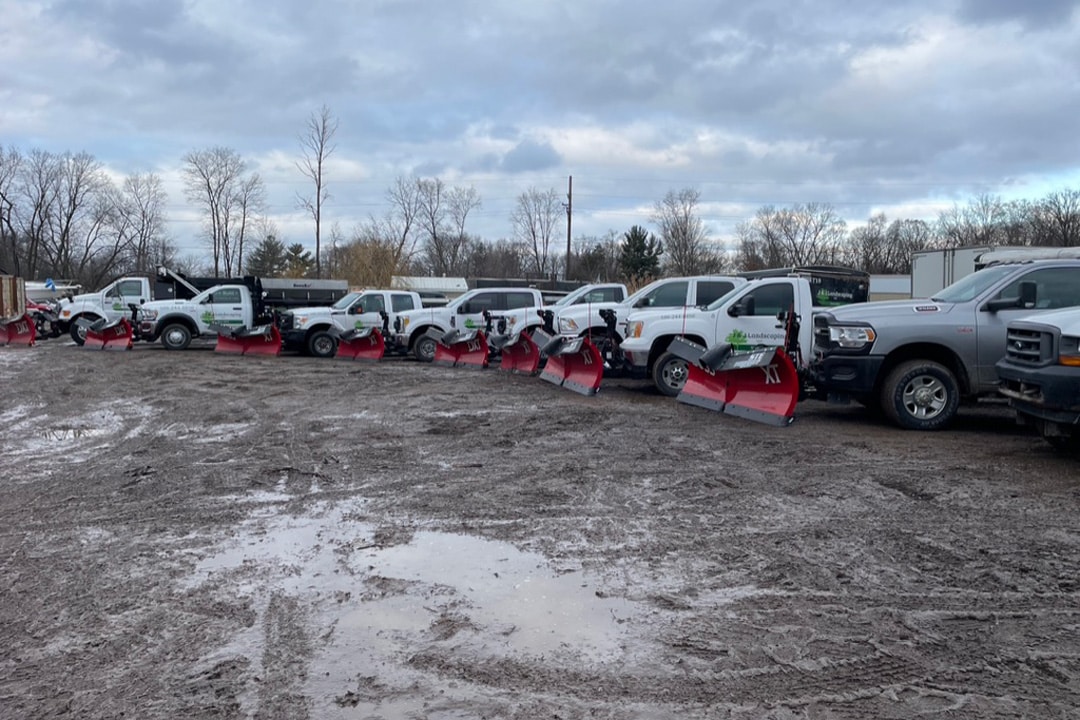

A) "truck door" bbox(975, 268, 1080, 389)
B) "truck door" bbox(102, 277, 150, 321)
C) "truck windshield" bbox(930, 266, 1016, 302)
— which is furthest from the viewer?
"truck door" bbox(102, 277, 150, 321)

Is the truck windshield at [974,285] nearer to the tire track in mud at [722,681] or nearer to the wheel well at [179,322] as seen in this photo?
the tire track in mud at [722,681]

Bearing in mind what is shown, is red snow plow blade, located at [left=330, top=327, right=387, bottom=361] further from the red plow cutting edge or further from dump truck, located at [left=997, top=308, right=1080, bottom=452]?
dump truck, located at [left=997, top=308, right=1080, bottom=452]

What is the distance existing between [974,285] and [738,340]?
342 centimetres

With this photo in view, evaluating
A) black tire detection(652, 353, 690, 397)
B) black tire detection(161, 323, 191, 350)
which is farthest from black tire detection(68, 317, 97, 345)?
black tire detection(652, 353, 690, 397)

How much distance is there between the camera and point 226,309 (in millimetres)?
24125

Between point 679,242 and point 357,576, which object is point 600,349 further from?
point 679,242

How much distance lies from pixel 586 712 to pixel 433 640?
96cm

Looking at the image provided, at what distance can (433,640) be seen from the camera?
3932 millimetres

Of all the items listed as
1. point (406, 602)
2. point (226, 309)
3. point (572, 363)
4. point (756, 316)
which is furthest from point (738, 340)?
point (226, 309)

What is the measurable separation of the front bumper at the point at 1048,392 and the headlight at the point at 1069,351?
0.17ft

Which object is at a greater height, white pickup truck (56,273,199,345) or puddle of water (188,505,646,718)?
white pickup truck (56,273,199,345)

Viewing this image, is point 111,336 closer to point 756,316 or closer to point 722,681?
point 756,316

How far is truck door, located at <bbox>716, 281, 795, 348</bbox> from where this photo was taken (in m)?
12.4

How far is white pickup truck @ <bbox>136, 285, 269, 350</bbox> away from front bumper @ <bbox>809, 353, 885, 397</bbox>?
18.5 meters
